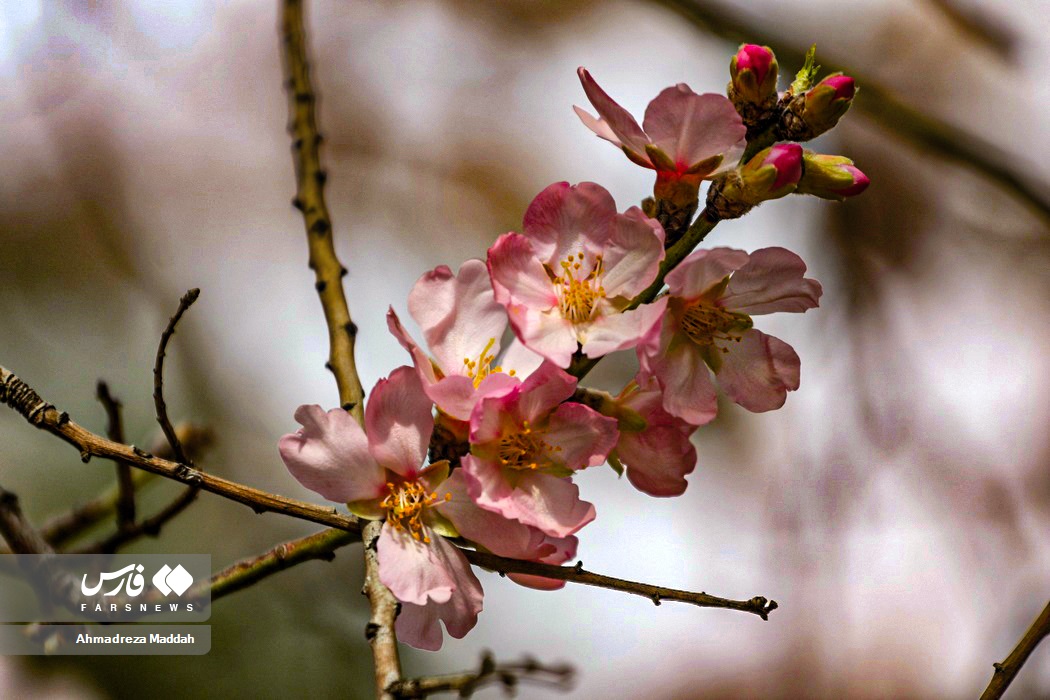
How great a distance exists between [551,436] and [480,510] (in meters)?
0.06

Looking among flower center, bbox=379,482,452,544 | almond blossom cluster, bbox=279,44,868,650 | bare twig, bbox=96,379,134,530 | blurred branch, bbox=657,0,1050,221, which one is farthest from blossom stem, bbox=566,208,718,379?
blurred branch, bbox=657,0,1050,221

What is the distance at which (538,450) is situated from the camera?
1.53ft

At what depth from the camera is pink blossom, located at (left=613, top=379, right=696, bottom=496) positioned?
1.67ft

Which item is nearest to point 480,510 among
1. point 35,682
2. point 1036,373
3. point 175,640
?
point 175,640

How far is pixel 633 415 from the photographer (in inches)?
19.9

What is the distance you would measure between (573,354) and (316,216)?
37cm

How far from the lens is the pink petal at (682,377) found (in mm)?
478

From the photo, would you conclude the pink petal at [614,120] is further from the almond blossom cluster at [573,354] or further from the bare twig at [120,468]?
the bare twig at [120,468]

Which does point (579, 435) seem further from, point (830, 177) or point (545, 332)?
point (830, 177)

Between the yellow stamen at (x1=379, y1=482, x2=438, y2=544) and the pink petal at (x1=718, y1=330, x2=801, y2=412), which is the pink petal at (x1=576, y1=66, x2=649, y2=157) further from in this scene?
the yellow stamen at (x1=379, y1=482, x2=438, y2=544)

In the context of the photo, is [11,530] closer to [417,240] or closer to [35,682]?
[35,682]

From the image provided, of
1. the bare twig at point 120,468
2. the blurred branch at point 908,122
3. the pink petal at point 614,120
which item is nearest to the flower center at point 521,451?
the pink petal at point 614,120

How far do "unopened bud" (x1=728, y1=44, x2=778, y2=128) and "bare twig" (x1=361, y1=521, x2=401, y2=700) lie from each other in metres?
0.36

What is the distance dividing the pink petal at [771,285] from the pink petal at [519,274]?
12 centimetres
